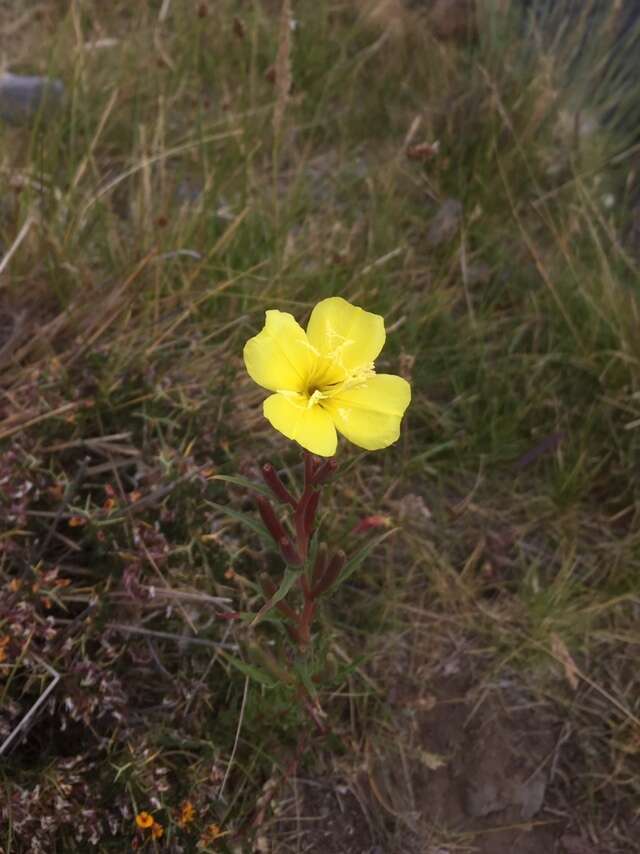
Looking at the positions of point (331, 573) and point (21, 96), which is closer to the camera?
point (331, 573)

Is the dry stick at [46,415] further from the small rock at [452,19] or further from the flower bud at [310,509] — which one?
the small rock at [452,19]

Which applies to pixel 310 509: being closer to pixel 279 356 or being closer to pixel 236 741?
pixel 279 356

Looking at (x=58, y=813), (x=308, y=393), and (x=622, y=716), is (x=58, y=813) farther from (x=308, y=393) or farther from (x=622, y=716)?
(x=622, y=716)

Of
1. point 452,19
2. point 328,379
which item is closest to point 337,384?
point 328,379

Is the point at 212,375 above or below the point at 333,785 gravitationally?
above

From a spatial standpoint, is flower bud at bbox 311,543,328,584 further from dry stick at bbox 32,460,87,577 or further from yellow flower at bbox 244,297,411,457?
dry stick at bbox 32,460,87,577

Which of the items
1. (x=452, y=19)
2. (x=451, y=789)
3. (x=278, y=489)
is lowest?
(x=451, y=789)

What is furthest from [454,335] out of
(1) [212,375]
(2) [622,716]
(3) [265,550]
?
(2) [622,716]

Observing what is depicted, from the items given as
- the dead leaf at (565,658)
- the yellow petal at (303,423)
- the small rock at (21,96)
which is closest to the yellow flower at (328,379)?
the yellow petal at (303,423)
